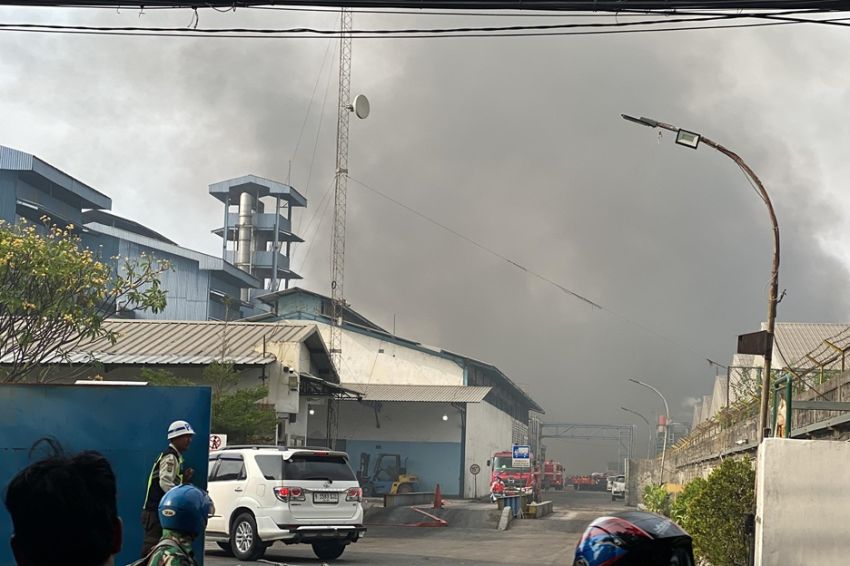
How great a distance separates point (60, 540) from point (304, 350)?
42.2 m

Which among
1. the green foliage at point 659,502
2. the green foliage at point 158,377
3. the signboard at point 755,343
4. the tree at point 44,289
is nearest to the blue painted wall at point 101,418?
the signboard at point 755,343

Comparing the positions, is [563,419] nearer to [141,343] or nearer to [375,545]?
[141,343]

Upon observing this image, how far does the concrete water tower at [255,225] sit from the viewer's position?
95.0 metres

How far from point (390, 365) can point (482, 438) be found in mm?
7819

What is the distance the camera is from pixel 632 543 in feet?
9.74

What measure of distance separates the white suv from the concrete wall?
4550 centimetres

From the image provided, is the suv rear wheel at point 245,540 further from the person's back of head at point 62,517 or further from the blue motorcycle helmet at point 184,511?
the person's back of head at point 62,517

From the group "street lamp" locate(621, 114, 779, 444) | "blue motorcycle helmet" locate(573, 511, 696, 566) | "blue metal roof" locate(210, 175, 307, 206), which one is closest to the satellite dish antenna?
"blue metal roof" locate(210, 175, 307, 206)

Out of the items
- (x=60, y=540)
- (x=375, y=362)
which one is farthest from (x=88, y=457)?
(x=375, y=362)

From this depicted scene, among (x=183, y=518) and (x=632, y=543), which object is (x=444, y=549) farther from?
(x=632, y=543)

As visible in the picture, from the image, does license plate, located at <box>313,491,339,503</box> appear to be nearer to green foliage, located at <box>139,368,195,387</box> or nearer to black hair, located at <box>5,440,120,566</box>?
green foliage, located at <box>139,368,195,387</box>

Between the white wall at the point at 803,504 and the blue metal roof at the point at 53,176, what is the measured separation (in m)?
53.4

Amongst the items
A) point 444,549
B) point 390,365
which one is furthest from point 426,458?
point 444,549

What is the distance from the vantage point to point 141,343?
4538 cm
